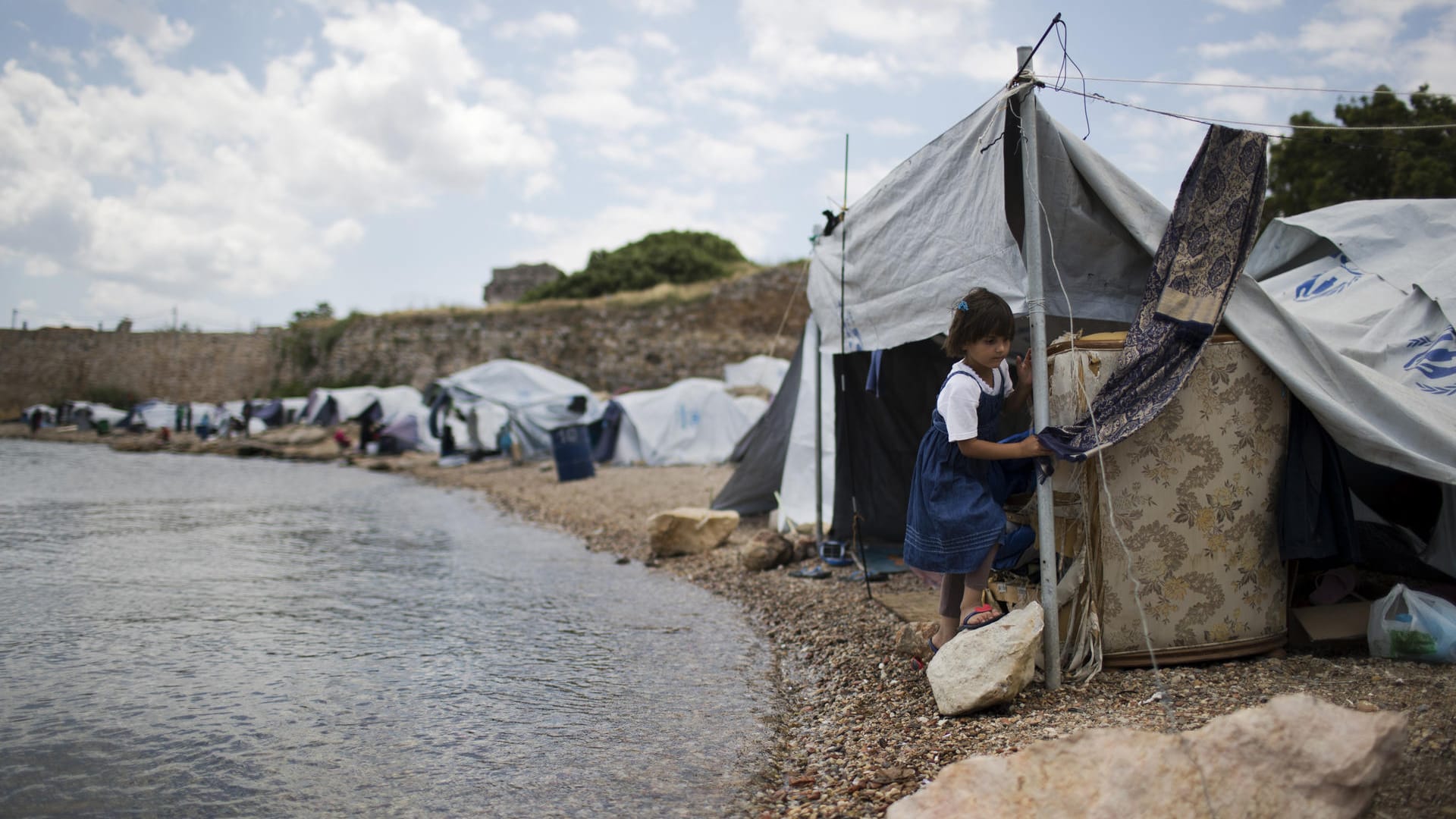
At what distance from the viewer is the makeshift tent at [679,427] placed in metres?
18.6

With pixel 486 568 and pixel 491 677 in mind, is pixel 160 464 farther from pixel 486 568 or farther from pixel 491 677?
pixel 491 677

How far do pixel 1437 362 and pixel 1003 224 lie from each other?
241cm

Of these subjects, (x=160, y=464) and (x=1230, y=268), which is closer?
(x=1230, y=268)

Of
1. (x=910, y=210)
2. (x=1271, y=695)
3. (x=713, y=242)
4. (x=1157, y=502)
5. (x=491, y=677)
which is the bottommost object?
(x=491, y=677)

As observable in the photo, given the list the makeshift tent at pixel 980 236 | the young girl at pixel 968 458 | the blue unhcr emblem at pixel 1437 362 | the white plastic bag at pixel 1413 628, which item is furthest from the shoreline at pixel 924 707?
the makeshift tent at pixel 980 236

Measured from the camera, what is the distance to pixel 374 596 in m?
6.49

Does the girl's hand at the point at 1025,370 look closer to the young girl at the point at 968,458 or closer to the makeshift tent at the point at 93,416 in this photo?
the young girl at the point at 968,458

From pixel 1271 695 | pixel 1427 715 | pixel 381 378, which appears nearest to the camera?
pixel 1427 715

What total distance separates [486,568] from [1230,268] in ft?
20.5

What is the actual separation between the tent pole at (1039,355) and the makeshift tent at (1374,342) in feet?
2.56

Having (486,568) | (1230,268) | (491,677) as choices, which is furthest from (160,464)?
(1230,268)

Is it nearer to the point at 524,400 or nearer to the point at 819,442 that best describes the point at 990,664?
the point at 819,442

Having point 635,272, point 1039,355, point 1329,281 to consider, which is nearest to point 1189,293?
point 1039,355

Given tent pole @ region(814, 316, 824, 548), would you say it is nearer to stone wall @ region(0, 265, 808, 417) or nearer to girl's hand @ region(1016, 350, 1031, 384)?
girl's hand @ region(1016, 350, 1031, 384)
